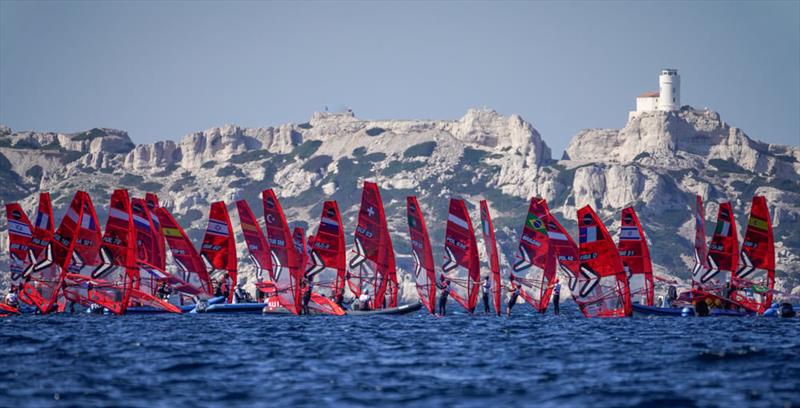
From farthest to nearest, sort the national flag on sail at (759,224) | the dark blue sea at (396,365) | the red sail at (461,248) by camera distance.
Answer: the national flag on sail at (759,224), the red sail at (461,248), the dark blue sea at (396,365)

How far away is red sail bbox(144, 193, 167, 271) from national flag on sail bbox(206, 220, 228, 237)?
8.74 ft

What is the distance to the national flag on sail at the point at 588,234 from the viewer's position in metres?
62.2

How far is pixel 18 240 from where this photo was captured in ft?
235

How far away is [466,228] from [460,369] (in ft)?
96.8

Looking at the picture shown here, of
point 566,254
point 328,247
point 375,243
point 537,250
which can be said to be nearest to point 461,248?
point 537,250

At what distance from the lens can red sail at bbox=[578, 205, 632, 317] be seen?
6222 cm

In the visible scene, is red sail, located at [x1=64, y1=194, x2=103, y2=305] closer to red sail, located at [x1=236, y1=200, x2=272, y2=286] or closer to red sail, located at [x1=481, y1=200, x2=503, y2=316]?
red sail, located at [x1=236, y1=200, x2=272, y2=286]

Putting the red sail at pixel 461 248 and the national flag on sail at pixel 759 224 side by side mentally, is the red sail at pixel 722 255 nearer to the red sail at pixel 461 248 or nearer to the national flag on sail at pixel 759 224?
the national flag on sail at pixel 759 224

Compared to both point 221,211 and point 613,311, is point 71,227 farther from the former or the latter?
point 613,311

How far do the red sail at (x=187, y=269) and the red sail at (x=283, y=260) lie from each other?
379cm

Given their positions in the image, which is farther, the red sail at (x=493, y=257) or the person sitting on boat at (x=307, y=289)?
the person sitting on boat at (x=307, y=289)

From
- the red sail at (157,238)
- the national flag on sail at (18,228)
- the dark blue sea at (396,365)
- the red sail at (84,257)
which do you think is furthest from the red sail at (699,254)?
the national flag on sail at (18,228)

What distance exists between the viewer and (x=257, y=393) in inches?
1213

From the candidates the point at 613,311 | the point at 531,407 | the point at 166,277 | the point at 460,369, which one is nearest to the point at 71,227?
the point at 166,277
